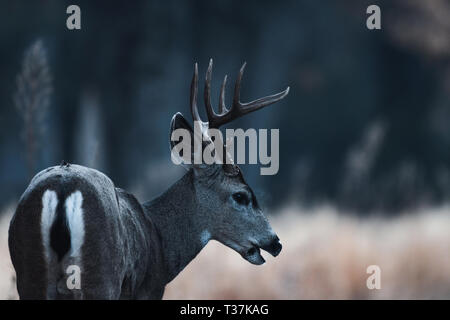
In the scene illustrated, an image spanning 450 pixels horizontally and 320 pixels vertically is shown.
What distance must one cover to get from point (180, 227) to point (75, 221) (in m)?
1.40

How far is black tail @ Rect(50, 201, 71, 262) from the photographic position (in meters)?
4.88

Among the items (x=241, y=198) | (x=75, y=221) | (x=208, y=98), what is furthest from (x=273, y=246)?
(x=75, y=221)

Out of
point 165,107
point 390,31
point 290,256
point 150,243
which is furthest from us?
point 390,31

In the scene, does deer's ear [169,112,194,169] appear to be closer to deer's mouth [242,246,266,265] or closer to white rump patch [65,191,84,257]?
deer's mouth [242,246,266,265]

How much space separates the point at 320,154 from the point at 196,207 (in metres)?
16.1

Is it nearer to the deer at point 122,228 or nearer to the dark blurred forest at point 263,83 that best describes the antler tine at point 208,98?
the deer at point 122,228

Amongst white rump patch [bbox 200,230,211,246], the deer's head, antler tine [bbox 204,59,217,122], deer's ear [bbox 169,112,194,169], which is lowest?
white rump patch [bbox 200,230,211,246]

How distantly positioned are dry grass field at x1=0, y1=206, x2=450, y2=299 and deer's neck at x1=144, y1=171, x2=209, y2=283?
2217 mm

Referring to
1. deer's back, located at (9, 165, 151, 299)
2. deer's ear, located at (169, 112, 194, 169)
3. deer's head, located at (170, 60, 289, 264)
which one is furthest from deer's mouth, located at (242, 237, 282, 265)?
deer's back, located at (9, 165, 151, 299)

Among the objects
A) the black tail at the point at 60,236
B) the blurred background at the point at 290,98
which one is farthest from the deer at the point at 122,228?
the blurred background at the point at 290,98

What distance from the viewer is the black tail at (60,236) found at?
16.0 ft

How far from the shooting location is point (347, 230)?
1117 centimetres
